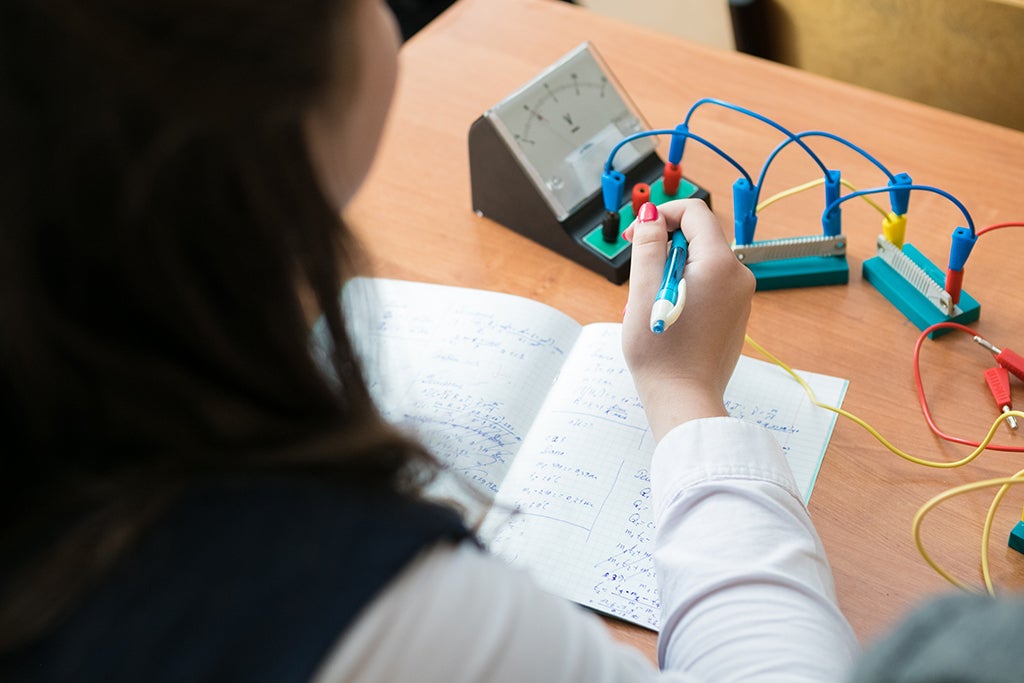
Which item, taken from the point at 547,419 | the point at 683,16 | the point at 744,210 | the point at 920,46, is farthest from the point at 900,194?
the point at 683,16

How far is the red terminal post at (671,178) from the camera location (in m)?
1.00

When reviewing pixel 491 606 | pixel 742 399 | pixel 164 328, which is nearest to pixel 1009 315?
pixel 742 399

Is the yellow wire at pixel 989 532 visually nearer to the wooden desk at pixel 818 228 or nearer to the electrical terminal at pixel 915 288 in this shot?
the wooden desk at pixel 818 228

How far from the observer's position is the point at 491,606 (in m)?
0.44

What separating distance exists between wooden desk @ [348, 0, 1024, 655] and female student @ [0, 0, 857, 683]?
32 centimetres

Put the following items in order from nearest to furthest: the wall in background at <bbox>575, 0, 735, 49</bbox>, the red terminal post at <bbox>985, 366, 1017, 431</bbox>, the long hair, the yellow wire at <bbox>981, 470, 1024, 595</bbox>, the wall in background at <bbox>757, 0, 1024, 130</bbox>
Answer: the long hair, the yellow wire at <bbox>981, 470, 1024, 595</bbox>, the red terminal post at <bbox>985, 366, 1017, 431</bbox>, the wall in background at <bbox>757, 0, 1024, 130</bbox>, the wall in background at <bbox>575, 0, 735, 49</bbox>

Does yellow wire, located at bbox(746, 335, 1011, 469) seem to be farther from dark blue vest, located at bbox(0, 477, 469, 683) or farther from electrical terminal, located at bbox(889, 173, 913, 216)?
dark blue vest, located at bbox(0, 477, 469, 683)

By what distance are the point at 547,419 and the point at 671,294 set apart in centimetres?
16

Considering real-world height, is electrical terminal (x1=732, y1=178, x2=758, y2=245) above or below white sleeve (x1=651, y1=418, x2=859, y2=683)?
below

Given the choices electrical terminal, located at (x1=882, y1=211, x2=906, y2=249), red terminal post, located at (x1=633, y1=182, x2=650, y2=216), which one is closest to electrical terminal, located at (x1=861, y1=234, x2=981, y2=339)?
electrical terminal, located at (x1=882, y1=211, x2=906, y2=249)

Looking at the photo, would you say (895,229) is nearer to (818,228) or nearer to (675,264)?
(818,228)

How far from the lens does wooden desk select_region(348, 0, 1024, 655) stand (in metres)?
0.74

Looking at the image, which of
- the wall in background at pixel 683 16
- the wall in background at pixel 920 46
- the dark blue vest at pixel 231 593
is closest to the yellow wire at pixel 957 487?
the dark blue vest at pixel 231 593

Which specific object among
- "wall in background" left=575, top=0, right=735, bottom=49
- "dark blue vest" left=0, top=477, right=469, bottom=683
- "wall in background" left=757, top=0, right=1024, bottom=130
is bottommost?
"wall in background" left=575, top=0, right=735, bottom=49
